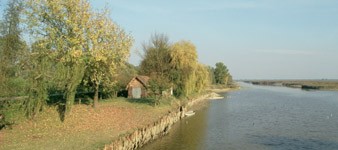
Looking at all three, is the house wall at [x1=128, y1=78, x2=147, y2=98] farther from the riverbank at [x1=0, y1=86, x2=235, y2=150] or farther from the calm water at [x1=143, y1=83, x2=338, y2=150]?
the riverbank at [x1=0, y1=86, x2=235, y2=150]

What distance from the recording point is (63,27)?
30.8 meters

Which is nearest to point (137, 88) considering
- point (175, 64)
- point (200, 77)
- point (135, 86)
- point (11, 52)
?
point (135, 86)

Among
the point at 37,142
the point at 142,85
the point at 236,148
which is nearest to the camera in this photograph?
the point at 37,142

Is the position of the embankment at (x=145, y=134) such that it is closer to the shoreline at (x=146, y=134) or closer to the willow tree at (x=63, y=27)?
the shoreline at (x=146, y=134)

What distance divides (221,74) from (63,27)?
5009 inches

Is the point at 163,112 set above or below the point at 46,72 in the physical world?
below

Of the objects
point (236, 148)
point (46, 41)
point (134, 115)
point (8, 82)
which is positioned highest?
point (46, 41)

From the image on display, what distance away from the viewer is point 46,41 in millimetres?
30156

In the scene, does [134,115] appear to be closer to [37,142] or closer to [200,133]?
[200,133]

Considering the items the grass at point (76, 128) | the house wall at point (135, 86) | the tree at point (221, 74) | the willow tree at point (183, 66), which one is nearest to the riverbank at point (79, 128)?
the grass at point (76, 128)

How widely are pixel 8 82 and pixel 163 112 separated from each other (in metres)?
19.7

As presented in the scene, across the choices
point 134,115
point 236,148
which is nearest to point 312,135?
point 236,148

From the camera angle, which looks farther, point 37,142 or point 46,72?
point 46,72

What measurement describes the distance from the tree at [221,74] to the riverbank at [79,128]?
119 meters
